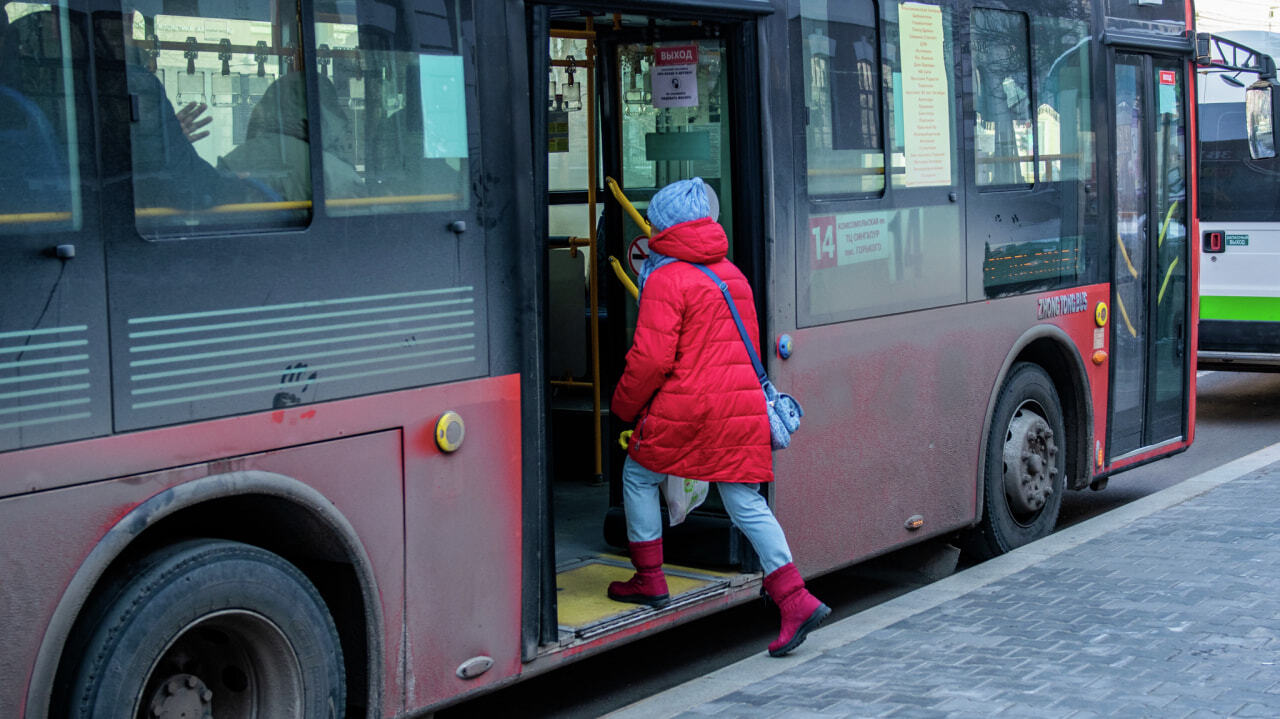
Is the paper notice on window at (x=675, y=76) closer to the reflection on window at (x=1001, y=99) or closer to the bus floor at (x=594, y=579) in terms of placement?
the reflection on window at (x=1001, y=99)

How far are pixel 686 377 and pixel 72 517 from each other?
2.45 meters

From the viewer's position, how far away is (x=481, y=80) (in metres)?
4.55

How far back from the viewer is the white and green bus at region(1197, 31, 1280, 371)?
12.4 meters

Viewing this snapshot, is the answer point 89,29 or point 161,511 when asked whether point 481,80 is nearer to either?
point 89,29

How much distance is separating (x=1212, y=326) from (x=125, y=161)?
36.1 ft

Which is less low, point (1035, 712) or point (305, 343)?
point (305, 343)

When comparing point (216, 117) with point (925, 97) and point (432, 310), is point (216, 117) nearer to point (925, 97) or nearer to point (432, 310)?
point (432, 310)

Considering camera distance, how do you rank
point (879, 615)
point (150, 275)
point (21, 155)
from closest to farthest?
point (21, 155), point (150, 275), point (879, 615)

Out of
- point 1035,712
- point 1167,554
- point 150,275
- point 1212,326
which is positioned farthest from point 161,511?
point 1212,326

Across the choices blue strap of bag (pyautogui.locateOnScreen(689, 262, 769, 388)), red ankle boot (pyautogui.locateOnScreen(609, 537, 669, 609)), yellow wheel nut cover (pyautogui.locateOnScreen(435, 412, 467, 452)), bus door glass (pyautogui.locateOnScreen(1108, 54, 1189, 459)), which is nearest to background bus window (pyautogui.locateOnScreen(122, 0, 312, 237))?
yellow wheel nut cover (pyautogui.locateOnScreen(435, 412, 467, 452))

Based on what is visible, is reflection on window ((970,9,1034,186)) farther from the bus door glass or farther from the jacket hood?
the jacket hood

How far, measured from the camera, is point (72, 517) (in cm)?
342

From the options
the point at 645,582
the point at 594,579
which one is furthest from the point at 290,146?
the point at 594,579

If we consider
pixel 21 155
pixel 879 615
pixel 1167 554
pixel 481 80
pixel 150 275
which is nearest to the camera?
pixel 21 155
